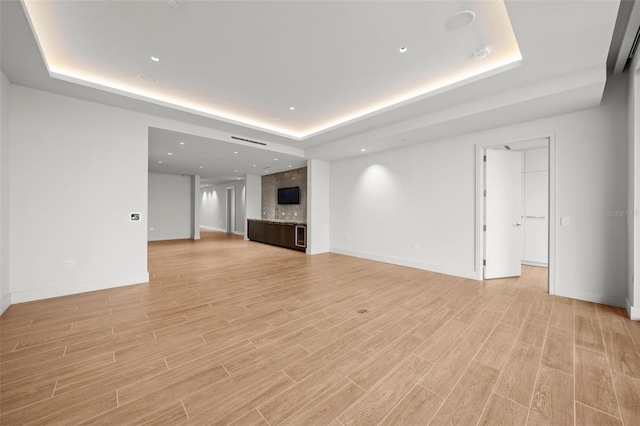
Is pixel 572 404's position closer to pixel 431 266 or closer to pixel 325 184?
pixel 431 266

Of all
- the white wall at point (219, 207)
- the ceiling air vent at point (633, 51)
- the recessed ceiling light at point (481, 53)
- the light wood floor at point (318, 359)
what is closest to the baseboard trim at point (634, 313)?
the light wood floor at point (318, 359)

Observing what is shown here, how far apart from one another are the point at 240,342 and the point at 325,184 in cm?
559

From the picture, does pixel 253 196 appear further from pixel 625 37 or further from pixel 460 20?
pixel 625 37

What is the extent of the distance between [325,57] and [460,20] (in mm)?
1434

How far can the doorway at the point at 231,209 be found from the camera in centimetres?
1261

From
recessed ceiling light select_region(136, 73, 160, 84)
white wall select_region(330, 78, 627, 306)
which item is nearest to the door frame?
white wall select_region(330, 78, 627, 306)

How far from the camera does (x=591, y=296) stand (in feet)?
11.3

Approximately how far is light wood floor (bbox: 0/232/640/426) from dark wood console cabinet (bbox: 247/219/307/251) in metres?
4.01

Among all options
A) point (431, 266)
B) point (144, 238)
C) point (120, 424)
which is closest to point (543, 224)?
point (431, 266)

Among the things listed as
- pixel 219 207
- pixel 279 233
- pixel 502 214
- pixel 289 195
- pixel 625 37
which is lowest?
pixel 279 233

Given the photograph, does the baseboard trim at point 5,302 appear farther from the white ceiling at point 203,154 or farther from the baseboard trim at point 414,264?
the baseboard trim at point 414,264

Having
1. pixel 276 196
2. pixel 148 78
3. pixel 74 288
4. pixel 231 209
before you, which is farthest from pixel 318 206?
pixel 231 209

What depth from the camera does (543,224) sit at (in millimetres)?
5582

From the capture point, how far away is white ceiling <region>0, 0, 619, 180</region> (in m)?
2.22
